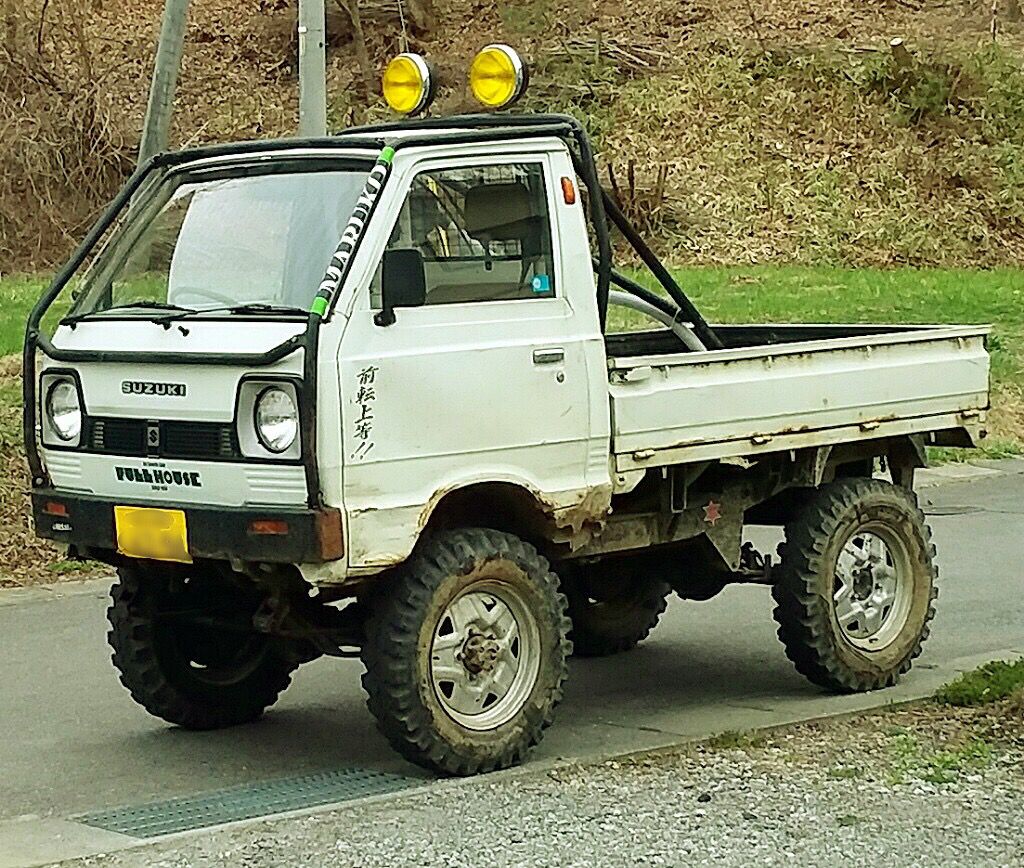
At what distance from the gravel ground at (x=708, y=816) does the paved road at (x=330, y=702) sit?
59 centimetres

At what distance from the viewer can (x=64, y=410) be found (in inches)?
315

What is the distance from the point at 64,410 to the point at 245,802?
1658mm

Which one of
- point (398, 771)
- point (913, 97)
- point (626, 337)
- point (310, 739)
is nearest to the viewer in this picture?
point (398, 771)

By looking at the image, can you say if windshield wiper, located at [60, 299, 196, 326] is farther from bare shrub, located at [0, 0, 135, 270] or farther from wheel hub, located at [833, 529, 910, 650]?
bare shrub, located at [0, 0, 135, 270]

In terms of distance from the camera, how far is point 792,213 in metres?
26.8

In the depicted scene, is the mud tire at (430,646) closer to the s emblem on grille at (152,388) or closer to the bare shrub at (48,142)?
the s emblem on grille at (152,388)

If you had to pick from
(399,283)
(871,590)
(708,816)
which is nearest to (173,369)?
(399,283)

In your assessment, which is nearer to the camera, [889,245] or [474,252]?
[474,252]

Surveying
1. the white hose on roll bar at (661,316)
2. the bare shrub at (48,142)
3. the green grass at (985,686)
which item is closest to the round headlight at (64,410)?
the white hose on roll bar at (661,316)

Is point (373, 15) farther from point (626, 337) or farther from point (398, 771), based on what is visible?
point (398, 771)

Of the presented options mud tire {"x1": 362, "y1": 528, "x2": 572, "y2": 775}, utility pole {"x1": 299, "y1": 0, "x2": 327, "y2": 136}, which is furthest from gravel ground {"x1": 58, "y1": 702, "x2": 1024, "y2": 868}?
utility pole {"x1": 299, "y1": 0, "x2": 327, "y2": 136}

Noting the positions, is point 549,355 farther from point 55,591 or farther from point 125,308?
point 55,591

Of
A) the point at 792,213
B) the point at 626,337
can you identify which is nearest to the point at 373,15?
the point at 792,213

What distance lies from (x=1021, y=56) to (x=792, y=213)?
595 centimetres
